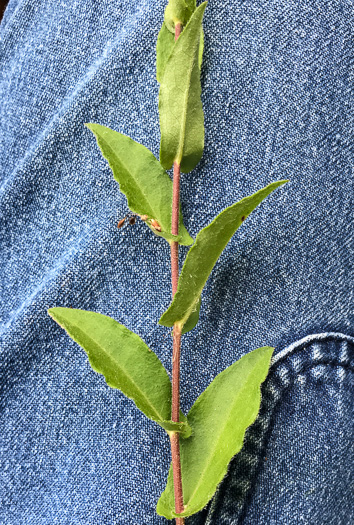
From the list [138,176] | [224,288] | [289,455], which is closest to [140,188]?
[138,176]

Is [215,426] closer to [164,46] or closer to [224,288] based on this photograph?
[224,288]

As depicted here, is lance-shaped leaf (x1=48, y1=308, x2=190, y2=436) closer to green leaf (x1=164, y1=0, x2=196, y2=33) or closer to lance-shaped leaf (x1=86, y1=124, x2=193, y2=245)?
lance-shaped leaf (x1=86, y1=124, x2=193, y2=245)

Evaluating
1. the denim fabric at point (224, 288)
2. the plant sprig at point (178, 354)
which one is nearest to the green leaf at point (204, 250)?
the plant sprig at point (178, 354)

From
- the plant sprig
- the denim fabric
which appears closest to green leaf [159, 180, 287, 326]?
the plant sprig

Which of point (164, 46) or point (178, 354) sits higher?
point (164, 46)

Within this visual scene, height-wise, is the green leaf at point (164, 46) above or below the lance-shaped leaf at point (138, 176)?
above

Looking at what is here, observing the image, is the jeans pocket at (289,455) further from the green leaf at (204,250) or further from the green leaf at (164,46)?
the green leaf at (164,46)

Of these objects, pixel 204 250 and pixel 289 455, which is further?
pixel 289 455
